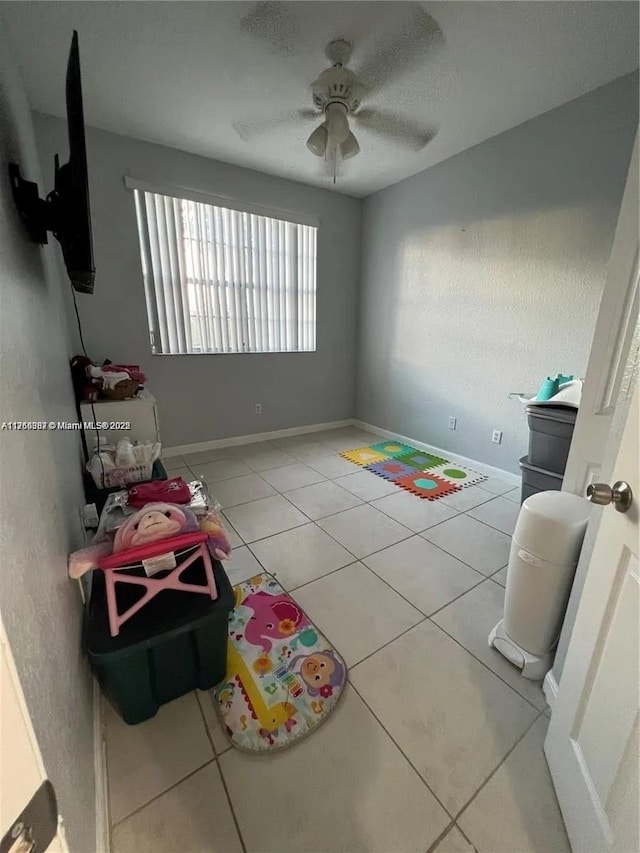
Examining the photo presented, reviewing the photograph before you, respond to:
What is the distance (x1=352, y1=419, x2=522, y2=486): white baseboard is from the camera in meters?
2.84

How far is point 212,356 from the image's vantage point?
3297 mm

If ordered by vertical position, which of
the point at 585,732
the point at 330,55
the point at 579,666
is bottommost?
the point at 585,732

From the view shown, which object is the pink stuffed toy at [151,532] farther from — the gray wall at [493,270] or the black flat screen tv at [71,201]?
the gray wall at [493,270]

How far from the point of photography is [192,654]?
3.74 feet

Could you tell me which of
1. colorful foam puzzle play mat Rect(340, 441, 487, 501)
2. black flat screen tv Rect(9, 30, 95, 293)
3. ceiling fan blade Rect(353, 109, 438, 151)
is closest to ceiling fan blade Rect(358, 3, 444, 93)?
ceiling fan blade Rect(353, 109, 438, 151)

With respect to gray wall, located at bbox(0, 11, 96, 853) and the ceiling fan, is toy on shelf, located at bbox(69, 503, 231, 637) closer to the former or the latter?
gray wall, located at bbox(0, 11, 96, 853)

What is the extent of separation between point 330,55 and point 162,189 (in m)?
1.66

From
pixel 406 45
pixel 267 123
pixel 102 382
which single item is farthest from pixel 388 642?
pixel 267 123

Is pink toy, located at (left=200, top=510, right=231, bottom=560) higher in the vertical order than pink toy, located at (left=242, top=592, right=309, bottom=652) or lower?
higher

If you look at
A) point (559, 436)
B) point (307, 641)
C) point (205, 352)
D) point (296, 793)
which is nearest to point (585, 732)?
point (296, 793)

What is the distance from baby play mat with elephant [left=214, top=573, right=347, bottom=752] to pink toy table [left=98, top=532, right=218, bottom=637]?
1.29ft

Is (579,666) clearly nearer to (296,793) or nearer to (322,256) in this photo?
(296,793)

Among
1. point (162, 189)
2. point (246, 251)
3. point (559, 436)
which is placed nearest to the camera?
point (559, 436)

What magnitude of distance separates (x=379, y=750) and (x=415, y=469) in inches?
87.7
